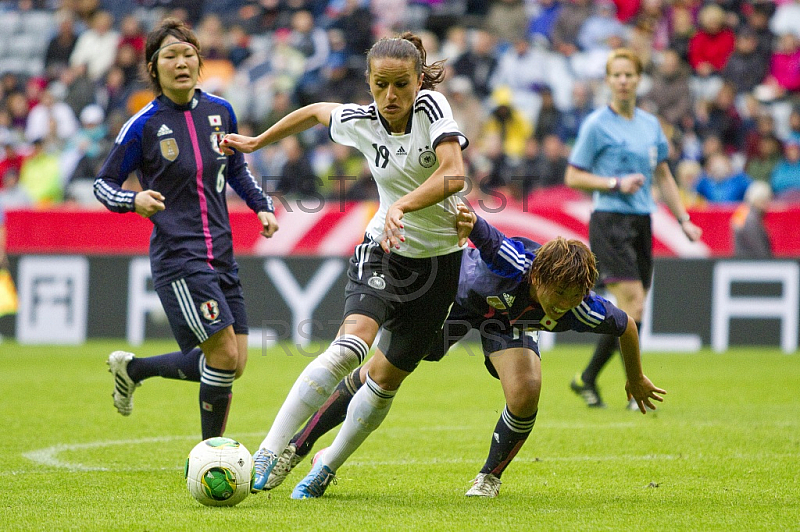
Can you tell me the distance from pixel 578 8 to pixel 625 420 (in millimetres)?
11199

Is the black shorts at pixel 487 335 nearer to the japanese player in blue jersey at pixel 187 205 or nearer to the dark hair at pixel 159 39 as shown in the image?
the japanese player in blue jersey at pixel 187 205

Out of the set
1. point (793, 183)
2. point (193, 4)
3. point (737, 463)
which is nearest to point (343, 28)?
point (193, 4)

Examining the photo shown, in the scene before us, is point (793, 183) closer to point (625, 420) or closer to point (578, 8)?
point (578, 8)

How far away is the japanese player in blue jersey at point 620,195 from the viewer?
775 centimetres

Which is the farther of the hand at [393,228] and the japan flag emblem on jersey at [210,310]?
the japan flag emblem on jersey at [210,310]

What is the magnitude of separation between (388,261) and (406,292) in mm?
167

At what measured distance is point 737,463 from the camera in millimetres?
5578

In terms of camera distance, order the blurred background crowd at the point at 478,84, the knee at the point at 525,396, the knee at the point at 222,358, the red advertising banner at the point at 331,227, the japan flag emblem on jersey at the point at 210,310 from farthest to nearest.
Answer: the blurred background crowd at the point at 478,84
the red advertising banner at the point at 331,227
the knee at the point at 222,358
the japan flag emblem on jersey at the point at 210,310
the knee at the point at 525,396

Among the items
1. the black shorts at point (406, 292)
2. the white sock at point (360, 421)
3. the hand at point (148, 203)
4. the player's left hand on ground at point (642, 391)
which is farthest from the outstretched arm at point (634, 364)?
the hand at point (148, 203)

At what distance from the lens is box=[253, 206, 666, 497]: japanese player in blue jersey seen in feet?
14.8

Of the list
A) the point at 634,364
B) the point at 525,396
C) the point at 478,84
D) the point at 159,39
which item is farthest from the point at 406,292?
the point at 478,84

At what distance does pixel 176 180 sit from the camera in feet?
17.8

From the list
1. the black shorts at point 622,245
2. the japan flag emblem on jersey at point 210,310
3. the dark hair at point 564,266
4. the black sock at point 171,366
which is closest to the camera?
the dark hair at point 564,266

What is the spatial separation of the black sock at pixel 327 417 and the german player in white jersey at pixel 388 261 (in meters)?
0.15
